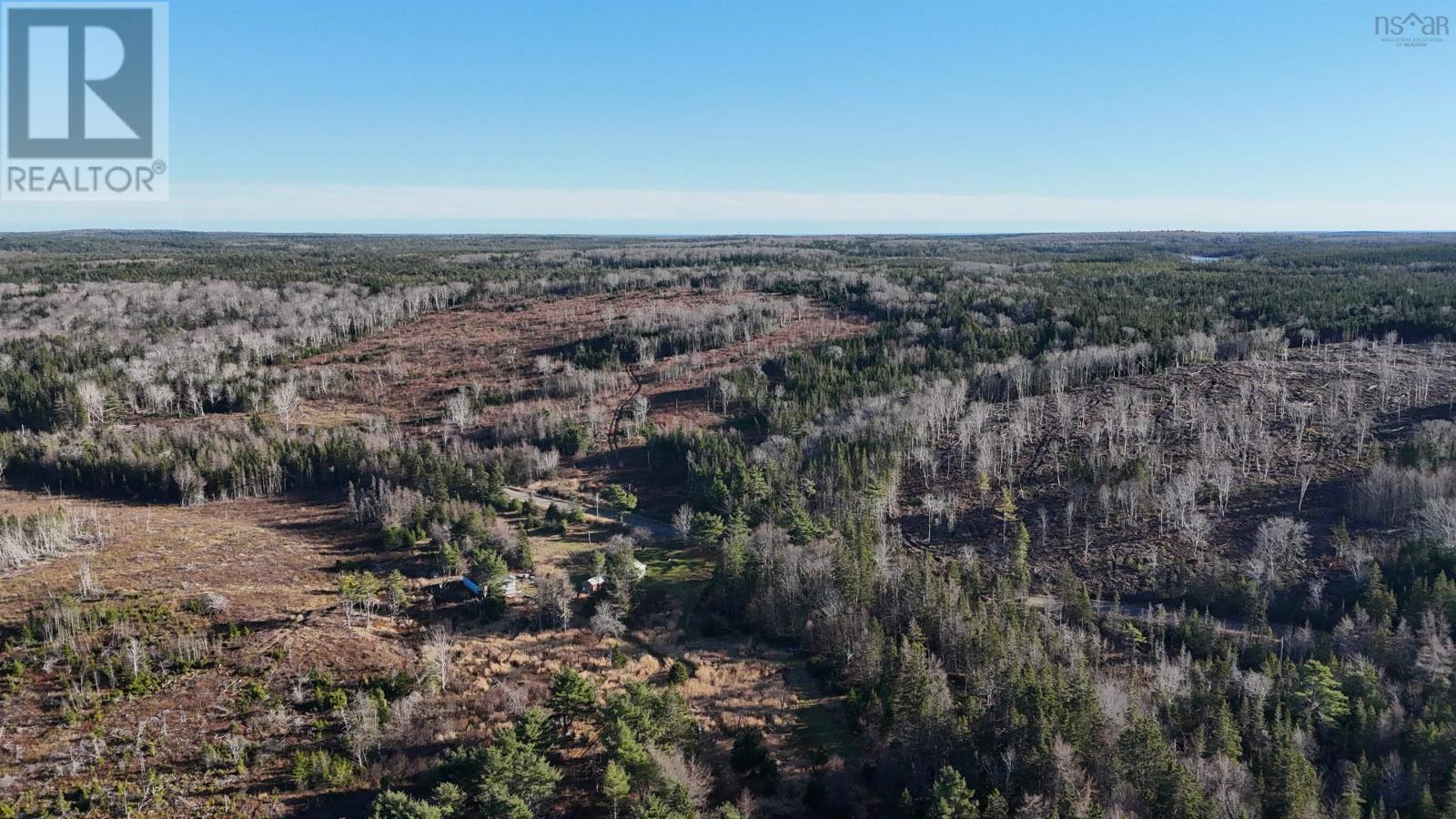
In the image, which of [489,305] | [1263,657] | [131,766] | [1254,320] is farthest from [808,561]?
[489,305]

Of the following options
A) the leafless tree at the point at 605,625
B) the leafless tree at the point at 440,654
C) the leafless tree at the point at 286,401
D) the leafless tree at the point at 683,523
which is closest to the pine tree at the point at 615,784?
the leafless tree at the point at 440,654


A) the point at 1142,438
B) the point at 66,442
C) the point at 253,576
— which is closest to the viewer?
the point at 253,576

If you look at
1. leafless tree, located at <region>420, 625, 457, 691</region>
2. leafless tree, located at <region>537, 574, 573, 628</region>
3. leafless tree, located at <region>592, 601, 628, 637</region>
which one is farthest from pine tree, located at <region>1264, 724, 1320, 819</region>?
leafless tree, located at <region>420, 625, 457, 691</region>

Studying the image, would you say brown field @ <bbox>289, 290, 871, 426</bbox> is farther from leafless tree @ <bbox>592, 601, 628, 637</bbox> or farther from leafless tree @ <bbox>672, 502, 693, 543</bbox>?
leafless tree @ <bbox>592, 601, 628, 637</bbox>

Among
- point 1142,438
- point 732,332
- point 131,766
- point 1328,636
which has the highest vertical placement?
point 732,332

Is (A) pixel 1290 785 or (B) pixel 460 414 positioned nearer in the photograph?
(A) pixel 1290 785

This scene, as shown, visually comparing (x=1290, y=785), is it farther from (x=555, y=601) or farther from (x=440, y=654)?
(x=440, y=654)

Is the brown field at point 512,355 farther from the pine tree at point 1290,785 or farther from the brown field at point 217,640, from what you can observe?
the pine tree at point 1290,785

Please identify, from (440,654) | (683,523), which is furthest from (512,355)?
(440,654)

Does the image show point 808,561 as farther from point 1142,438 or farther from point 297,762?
point 1142,438
